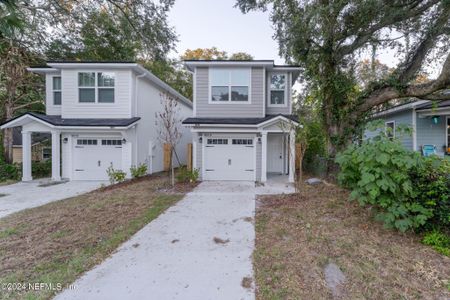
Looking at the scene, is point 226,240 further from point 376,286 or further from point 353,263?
point 376,286

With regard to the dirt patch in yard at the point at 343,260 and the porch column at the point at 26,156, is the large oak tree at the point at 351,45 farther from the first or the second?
the porch column at the point at 26,156

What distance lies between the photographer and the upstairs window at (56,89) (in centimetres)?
1164

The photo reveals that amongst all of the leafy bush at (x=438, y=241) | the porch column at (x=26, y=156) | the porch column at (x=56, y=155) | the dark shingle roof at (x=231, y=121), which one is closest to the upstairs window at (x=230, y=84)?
the dark shingle roof at (x=231, y=121)

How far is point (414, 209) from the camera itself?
3949mm

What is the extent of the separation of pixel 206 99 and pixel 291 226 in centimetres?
756

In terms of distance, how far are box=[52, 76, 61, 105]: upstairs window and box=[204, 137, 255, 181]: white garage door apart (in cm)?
803

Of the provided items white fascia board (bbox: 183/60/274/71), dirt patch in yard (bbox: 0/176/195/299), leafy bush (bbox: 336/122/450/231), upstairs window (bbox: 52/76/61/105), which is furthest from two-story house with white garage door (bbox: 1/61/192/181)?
leafy bush (bbox: 336/122/450/231)

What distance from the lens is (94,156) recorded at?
11.0 meters

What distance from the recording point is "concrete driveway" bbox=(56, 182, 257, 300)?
286cm

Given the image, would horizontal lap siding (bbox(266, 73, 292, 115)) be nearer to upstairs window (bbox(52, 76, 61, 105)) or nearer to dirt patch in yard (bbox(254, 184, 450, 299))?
dirt patch in yard (bbox(254, 184, 450, 299))

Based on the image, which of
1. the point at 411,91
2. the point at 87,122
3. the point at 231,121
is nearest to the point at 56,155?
the point at 87,122

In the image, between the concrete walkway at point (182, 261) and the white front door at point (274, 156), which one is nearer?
the concrete walkway at point (182, 261)

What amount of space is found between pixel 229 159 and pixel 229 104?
8.45 feet

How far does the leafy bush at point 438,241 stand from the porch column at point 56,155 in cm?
1310
